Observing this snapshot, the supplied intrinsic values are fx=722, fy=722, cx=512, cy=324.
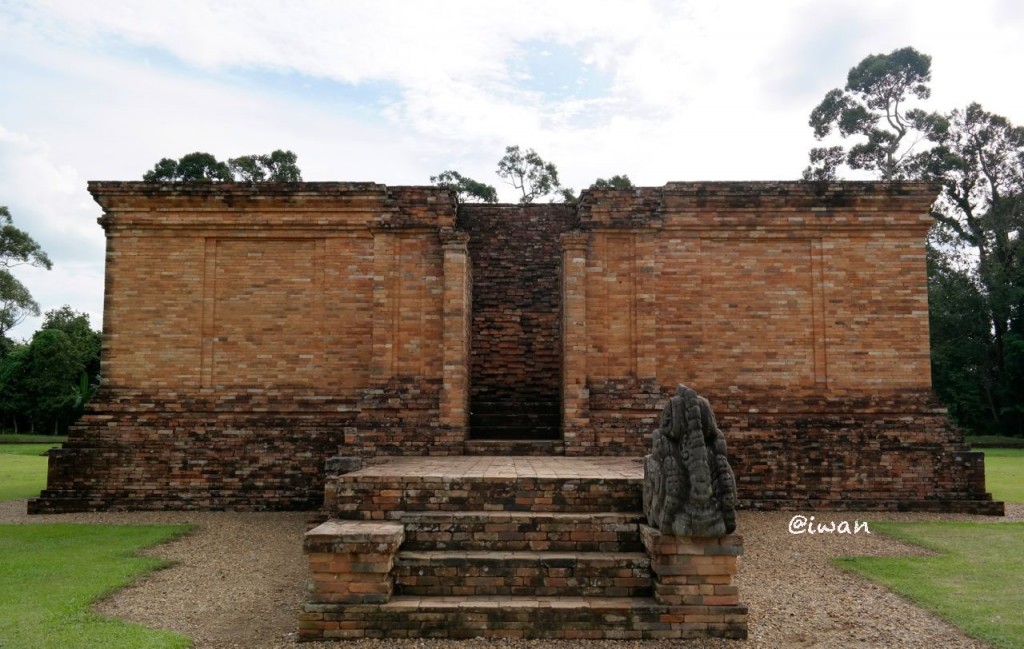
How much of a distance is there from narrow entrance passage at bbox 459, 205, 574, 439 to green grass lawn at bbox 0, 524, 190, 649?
16.7 feet

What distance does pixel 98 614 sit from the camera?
593 cm

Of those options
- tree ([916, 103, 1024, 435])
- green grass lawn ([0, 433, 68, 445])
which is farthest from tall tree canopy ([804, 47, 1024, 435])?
green grass lawn ([0, 433, 68, 445])

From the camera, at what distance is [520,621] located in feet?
18.0

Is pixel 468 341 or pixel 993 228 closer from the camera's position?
pixel 468 341

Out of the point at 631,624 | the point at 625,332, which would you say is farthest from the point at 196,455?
the point at 631,624

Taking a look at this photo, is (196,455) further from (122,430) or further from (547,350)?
(547,350)

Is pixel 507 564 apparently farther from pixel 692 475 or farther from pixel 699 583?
pixel 692 475

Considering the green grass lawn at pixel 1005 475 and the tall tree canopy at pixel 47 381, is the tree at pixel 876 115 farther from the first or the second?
the tall tree canopy at pixel 47 381

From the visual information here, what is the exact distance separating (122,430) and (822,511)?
10.8 meters

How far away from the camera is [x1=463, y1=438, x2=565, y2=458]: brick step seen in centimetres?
1030

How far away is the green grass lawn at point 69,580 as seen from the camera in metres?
5.29

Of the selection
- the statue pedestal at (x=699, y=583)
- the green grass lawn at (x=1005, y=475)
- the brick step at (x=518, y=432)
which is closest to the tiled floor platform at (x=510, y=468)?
the statue pedestal at (x=699, y=583)

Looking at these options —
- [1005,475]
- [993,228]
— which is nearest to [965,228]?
→ [993,228]

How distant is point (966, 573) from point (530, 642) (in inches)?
189
